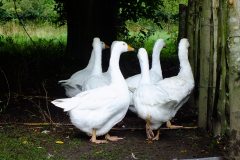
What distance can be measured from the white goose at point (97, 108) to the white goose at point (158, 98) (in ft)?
0.78

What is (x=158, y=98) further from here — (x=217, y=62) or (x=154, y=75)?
(x=154, y=75)

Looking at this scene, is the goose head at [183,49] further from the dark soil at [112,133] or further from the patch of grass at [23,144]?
the patch of grass at [23,144]

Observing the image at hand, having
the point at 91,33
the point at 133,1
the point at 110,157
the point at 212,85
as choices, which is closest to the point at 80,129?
the point at 110,157

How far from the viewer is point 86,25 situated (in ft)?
43.0

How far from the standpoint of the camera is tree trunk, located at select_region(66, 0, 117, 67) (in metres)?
13.0

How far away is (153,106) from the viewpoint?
25.2 ft

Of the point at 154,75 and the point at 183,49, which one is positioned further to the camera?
the point at 154,75

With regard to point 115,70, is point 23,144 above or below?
below

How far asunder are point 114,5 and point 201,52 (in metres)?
6.01

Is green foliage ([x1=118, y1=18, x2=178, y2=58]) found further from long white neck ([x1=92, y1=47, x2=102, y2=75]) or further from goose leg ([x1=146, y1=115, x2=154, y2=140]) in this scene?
goose leg ([x1=146, y1=115, x2=154, y2=140])

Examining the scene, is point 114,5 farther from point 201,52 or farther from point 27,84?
point 201,52

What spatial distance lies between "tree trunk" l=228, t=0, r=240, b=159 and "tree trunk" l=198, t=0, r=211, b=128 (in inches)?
74.3

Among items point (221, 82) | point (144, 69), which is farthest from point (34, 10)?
point (221, 82)

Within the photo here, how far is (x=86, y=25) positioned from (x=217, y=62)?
607 centimetres
